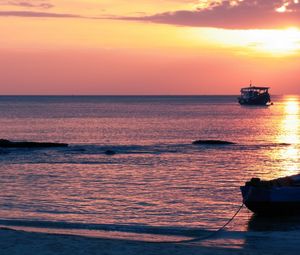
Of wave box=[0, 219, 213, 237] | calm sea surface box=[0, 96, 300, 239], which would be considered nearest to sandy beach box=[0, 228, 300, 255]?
wave box=[0, 219, 213, 237]

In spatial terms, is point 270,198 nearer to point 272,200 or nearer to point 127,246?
point 272,200

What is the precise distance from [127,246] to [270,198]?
33.1ft

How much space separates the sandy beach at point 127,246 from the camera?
1911 centimetres

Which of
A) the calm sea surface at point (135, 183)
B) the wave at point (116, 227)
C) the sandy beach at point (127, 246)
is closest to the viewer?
the sandy beach at point (127, 246)

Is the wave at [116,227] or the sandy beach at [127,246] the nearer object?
the sandy beach at [127,246]

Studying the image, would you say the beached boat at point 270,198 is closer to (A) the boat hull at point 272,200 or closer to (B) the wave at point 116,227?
(A) the boat hull at point 272,200

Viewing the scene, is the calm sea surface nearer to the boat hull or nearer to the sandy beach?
the boat hull

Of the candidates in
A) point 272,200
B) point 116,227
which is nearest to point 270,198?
point 272,200

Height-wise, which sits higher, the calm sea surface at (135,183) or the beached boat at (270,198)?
the beached boat at (270,198)

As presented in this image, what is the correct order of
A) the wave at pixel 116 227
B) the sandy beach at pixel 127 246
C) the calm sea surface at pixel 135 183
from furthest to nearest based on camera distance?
the calm sea surface at pixel 135 183 < the wave at pixel 116 227 < the sandy beach at pixel 127 246

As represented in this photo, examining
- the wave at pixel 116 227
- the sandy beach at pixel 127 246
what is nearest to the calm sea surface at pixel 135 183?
the wave at pixel 116 227

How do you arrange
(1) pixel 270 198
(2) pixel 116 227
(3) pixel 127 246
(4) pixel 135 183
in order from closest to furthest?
(3) pixel 127 246, (2) pixel 116 227, (1) pixel 270 198, (4) pixel 135 183

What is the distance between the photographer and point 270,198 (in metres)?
27.8

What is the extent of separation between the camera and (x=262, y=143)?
76.8m
